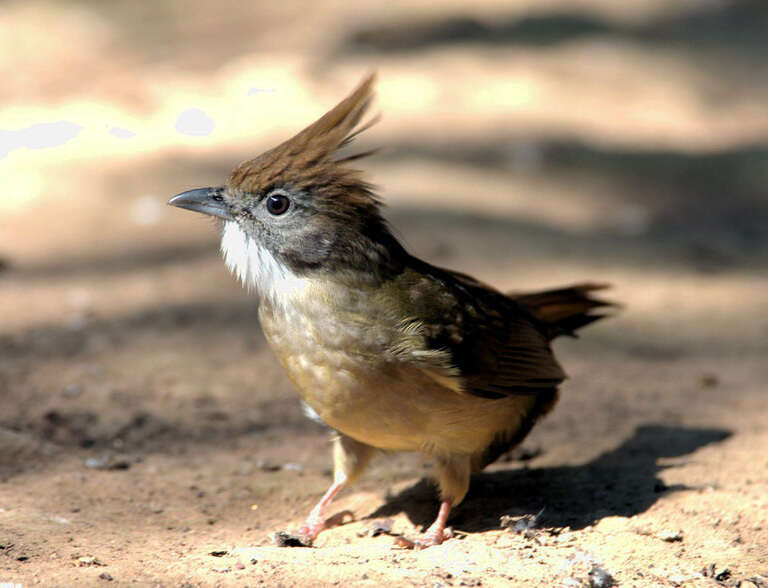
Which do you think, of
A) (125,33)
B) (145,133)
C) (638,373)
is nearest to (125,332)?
(638,373)

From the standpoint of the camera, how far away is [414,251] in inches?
316

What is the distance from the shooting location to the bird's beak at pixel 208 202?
15.0ft

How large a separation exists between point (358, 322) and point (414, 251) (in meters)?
3.86

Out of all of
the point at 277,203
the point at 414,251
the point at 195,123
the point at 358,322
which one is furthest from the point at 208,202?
the point at 195,123

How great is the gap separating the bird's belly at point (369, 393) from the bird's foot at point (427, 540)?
1.19 ft

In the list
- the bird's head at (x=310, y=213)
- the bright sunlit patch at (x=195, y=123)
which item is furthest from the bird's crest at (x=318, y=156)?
the bright sunlit patch at (x=195, y=123)

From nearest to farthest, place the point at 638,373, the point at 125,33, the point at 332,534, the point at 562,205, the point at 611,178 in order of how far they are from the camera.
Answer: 1. the point at 332,534
2. the point at 638,373
3. the point at 562,205
4. the point at 611,178
5. the point at 125,33

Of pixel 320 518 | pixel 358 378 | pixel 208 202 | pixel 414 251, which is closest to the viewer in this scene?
pixel 358 378

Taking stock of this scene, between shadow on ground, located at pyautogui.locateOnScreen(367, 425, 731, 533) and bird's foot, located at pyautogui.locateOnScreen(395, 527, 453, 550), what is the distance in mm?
178

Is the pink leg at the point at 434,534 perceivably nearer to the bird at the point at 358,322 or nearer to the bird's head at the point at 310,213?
the bird at the point at 358,322

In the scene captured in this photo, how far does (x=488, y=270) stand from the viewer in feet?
25.7

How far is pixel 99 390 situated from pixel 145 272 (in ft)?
6.70

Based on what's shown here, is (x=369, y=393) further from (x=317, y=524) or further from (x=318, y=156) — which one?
(x=318, y=156)

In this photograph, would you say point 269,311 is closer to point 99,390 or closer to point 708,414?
point 99,390
